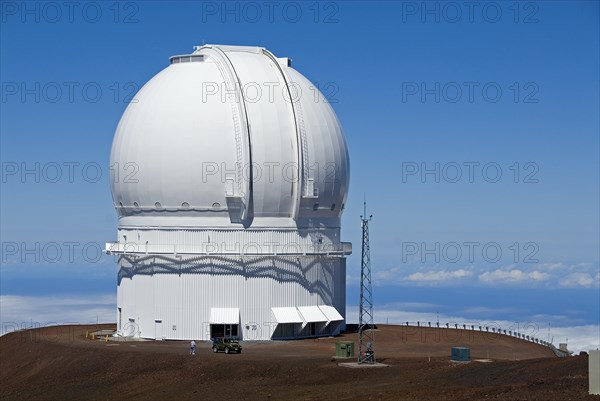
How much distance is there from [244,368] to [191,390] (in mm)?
3009

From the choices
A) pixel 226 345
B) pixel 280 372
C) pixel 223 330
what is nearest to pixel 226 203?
pixel 223 330

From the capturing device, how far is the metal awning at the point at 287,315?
2424 inches

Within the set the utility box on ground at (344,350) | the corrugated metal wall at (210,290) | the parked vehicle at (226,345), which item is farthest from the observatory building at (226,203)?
the utility box on ground at (344,350)

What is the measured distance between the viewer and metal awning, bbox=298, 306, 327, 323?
6256cm

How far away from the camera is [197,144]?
200 ft

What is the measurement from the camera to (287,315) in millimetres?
61938

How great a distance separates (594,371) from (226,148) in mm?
26103

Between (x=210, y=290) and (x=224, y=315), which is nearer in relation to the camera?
(x=224, y=315)

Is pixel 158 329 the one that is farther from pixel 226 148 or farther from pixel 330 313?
pixel 226 148

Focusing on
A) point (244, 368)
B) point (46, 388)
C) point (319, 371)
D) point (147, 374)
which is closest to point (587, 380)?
point (319, 371)

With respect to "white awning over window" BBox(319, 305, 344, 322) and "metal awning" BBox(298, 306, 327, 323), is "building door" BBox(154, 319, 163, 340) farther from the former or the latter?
"white awning over window" BBox(319, 305, 344, 322)

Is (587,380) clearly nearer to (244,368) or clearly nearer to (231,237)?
(244,368)

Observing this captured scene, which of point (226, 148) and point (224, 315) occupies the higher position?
point (226, 148)

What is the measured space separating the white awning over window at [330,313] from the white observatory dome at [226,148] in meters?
4.52
